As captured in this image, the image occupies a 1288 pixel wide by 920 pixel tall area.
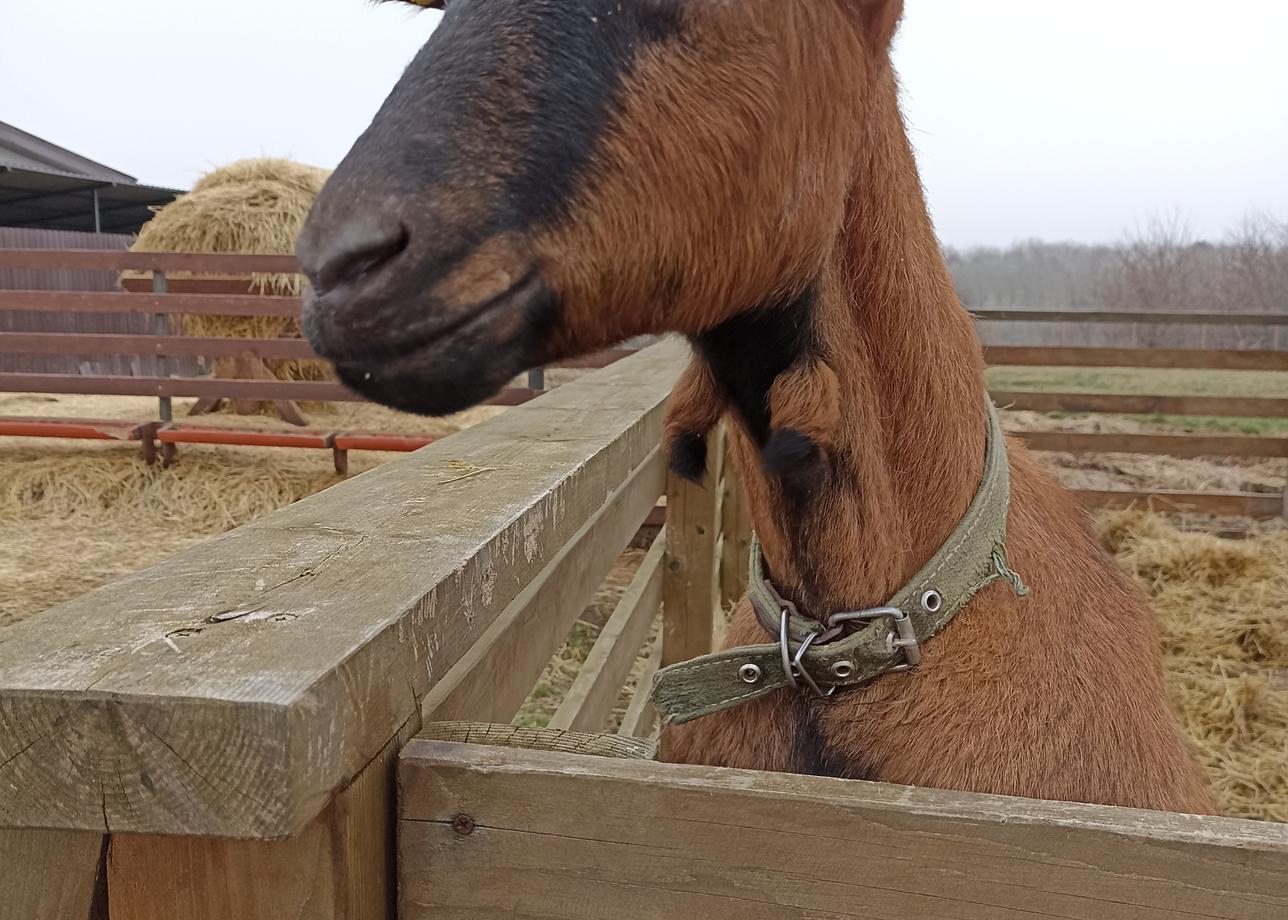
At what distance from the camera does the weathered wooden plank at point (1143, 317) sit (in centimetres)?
813

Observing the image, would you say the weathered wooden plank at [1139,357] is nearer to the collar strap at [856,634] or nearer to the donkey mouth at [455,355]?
the collar strap at [856,634]

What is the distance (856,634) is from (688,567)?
2.69 m

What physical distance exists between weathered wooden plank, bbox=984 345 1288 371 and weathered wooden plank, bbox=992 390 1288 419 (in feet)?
0.92

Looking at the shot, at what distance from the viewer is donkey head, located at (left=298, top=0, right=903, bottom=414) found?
1.01m

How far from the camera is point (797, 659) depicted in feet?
4.94

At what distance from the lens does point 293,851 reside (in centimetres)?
86

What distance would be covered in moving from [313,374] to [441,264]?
29.4 feet

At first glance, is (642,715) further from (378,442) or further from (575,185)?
(378,442)

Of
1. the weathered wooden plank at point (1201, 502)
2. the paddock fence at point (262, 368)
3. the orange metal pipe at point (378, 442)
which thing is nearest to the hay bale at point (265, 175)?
the paddock fence at point (262, 368)

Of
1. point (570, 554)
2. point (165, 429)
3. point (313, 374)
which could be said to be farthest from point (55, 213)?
point (570, 554)

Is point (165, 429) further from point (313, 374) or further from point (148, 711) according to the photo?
point (148, 711)

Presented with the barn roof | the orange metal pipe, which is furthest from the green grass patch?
the barn roof

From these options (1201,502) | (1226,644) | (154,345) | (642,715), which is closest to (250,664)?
(642,715)

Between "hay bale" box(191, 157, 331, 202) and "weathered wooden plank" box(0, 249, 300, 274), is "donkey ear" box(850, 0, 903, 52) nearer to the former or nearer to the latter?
"weathered wooden plank" box(0, 249, 300, 274)
